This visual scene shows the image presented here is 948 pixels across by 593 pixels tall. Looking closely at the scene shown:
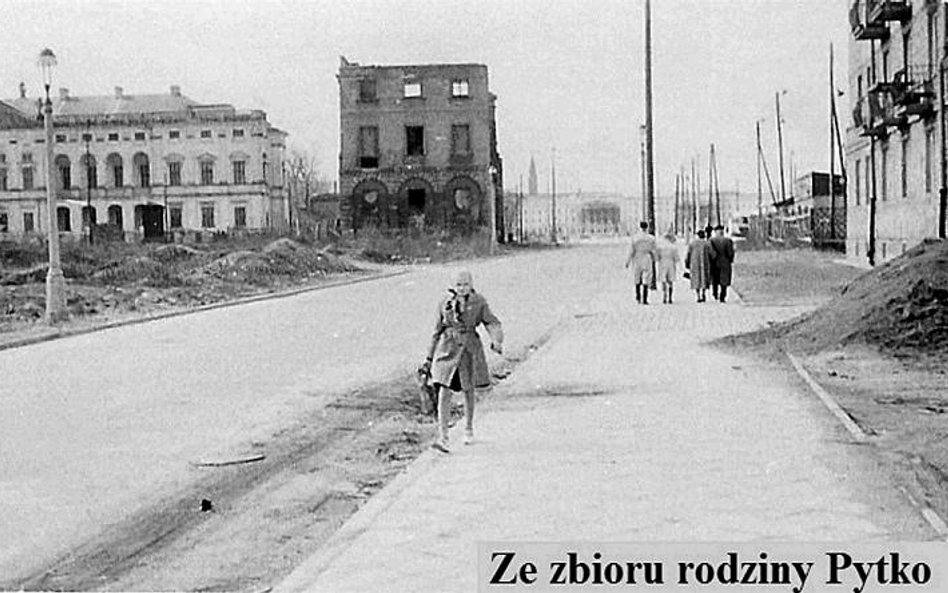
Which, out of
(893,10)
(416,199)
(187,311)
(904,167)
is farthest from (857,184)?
(416,199)

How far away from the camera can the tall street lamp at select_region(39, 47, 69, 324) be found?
17641mm

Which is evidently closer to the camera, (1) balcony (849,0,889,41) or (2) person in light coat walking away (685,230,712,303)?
(2) person in light coat walking away (685,230,712,303)

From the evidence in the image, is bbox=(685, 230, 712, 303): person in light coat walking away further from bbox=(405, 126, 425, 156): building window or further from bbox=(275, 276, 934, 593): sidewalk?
bbox=(405, 126, 425, 156): building window

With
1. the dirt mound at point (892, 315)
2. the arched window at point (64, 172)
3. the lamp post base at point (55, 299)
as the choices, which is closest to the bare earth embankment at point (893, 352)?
the dirt mound at point (892, 315)

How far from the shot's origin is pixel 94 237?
35.8 metres

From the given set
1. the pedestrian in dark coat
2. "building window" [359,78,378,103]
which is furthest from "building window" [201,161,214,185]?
the pedestrian in dark coat

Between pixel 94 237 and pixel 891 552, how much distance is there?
34470 mm

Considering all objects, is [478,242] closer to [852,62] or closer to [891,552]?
[891,552]

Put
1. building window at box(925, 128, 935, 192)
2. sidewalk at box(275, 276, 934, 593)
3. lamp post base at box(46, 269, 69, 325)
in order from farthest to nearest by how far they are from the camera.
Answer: building window at box(925, 128, 935, 192)
lamp post base at box(46, 269, 69, 325)
sidewalk at box(275, 276, 934, 593)

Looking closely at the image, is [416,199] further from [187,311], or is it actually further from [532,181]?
[187,311]

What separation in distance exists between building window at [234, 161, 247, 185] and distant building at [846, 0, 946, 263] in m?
15.1

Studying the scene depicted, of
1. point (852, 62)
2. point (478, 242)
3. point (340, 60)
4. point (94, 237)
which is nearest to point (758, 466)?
point (340, 60)

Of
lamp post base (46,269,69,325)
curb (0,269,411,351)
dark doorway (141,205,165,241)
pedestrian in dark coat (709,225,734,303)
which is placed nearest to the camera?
curb (0,269,411,351)

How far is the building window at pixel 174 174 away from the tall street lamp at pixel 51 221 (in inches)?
64.0
